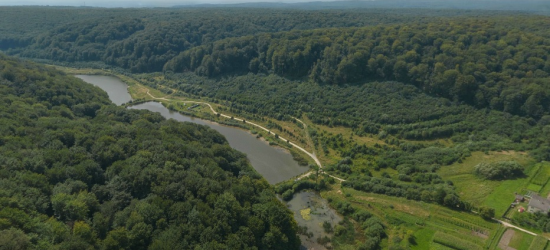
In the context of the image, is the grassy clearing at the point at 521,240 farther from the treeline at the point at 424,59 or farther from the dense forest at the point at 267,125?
the treeline at the point at 424,59

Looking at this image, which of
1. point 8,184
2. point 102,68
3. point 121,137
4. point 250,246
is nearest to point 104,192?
point 8,184

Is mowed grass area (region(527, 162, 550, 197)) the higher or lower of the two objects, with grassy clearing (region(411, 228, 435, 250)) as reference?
higher

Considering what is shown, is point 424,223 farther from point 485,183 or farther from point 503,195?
point 485,183

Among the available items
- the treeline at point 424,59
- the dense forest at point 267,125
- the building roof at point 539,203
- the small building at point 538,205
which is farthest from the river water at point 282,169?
the treeline at point 424,59

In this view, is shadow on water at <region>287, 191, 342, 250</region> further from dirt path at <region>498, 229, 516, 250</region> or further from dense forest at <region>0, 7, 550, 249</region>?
dirt path at <region>498, 229, 516, 250</region>

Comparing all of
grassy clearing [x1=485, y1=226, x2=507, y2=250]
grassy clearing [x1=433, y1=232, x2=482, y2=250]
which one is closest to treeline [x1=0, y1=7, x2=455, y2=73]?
grassy clearing [x1=433, y1=232, x2=482, y2=250]

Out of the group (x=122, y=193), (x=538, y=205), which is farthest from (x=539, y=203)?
(x=122, y=193)

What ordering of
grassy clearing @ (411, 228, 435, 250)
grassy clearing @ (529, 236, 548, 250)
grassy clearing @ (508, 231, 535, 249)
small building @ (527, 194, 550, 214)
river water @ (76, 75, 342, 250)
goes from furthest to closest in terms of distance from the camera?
river water @ (76, 75, 342, 250) < small building @ (527, 194, 550, 214) < grassy clearing @ (411, 228, 435, 250) < grassy clearing @ (508, 231, 535, 249) < grassy clearing @ (529, 236, 548, 250)
